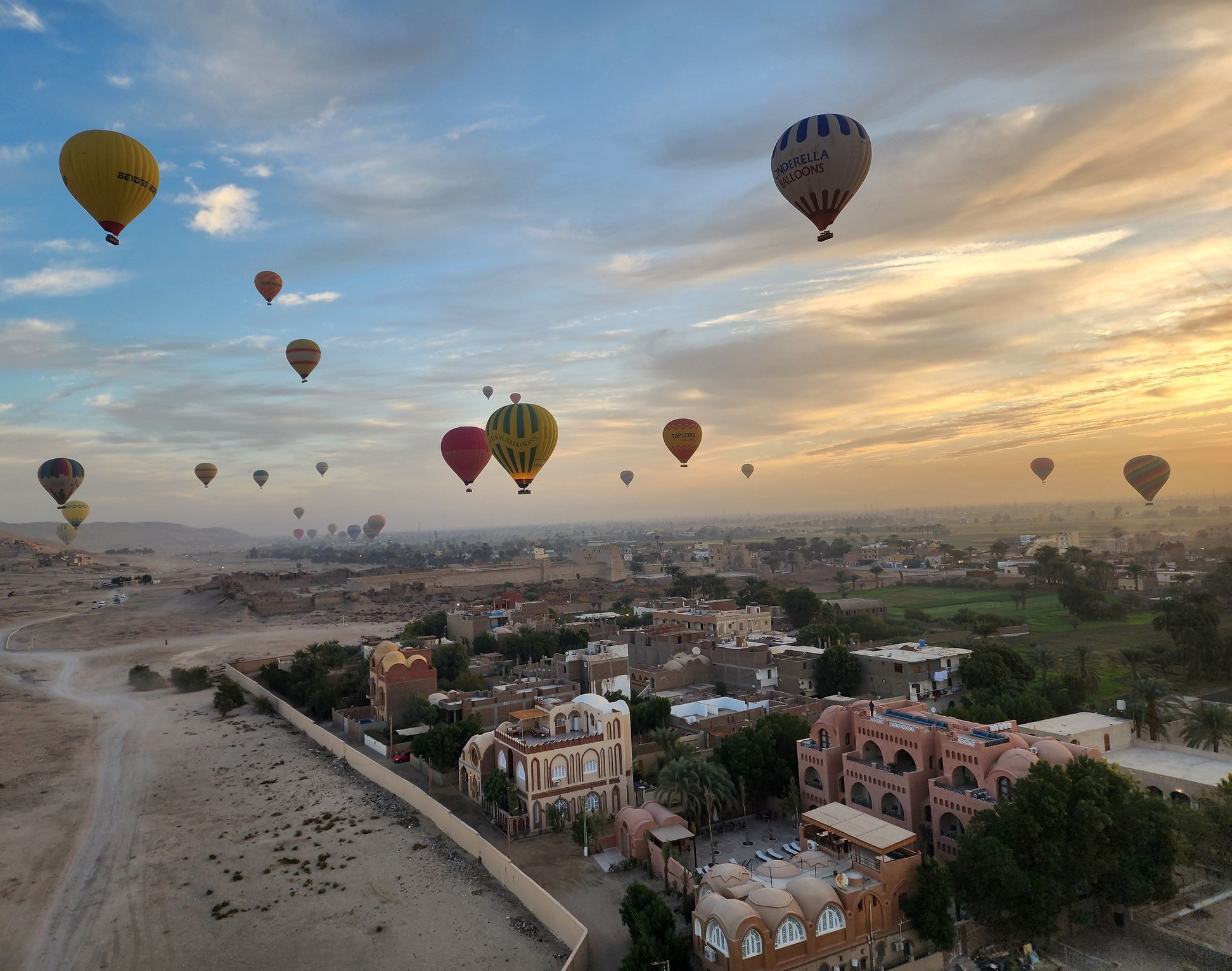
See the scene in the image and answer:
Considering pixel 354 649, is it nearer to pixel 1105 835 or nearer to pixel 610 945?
pixel 610 945

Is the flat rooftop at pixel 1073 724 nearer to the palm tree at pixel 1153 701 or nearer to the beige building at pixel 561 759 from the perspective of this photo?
the palm tree at pixel 1153 701

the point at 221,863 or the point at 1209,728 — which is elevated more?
the point at 1209,728

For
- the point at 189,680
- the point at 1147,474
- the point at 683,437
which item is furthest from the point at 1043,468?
the point at 189,680

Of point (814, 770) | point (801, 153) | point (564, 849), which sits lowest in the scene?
point (564, 849)

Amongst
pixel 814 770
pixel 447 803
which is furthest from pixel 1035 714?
pixel 447 803

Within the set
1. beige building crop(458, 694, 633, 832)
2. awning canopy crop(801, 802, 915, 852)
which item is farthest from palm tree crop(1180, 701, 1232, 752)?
beige building crop(458, 694, 633, 832)

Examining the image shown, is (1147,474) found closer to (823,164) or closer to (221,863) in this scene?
(823,164)
